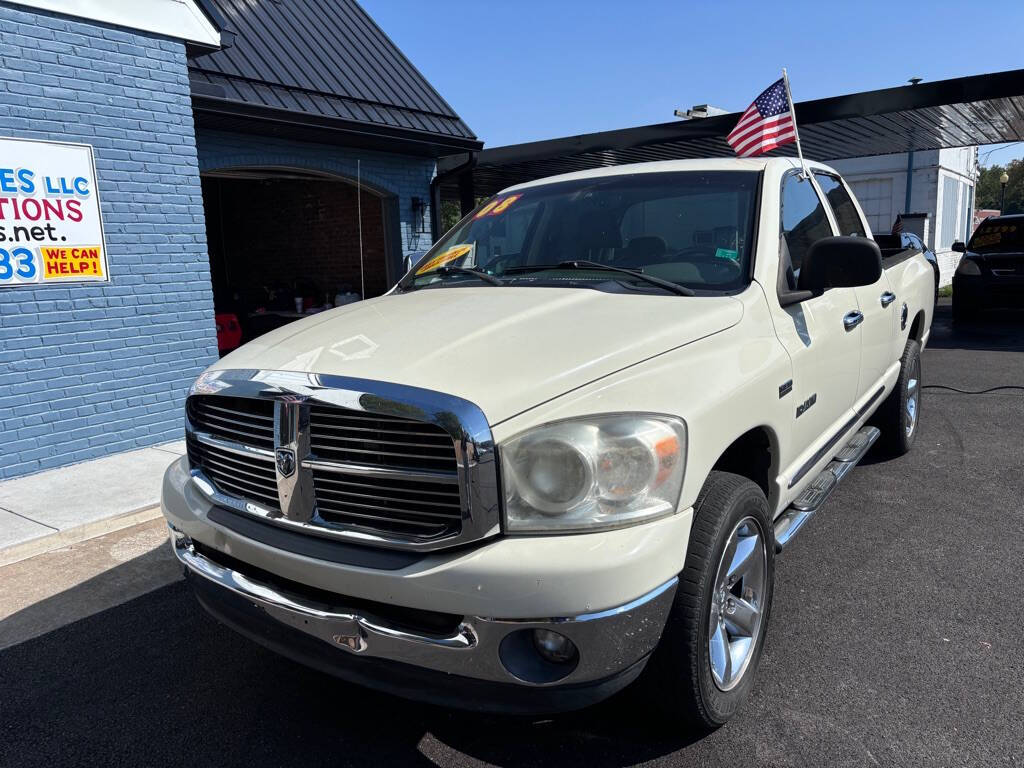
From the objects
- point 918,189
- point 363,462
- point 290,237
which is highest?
point 918,189

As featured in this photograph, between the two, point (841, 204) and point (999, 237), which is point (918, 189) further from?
point (841, 204)

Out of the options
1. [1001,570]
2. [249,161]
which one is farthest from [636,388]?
[249,161]

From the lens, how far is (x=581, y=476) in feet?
6.51

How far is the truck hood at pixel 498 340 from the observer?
2.10m

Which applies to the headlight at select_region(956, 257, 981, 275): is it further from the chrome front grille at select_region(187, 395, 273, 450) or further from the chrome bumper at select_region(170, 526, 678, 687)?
the chrome front grille at select_region(187, 395, 273, 450)

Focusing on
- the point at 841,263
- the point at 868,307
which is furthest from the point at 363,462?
the point at 868,307

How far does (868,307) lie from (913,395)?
1825 mm

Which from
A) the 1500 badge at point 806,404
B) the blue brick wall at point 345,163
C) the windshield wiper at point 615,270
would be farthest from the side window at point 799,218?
the blue brick wall at point 345,163

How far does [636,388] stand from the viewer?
215 centimetres

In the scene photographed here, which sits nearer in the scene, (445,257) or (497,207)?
(445,257)

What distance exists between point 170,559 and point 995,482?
16.3 ft

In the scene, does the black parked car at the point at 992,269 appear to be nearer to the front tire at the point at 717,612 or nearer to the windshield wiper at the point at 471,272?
the windshield wiper at the point at 471,272

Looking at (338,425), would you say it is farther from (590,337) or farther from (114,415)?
(114,415)

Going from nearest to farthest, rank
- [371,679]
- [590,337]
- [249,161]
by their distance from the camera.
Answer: [371,679], [590,337], [249,161]
